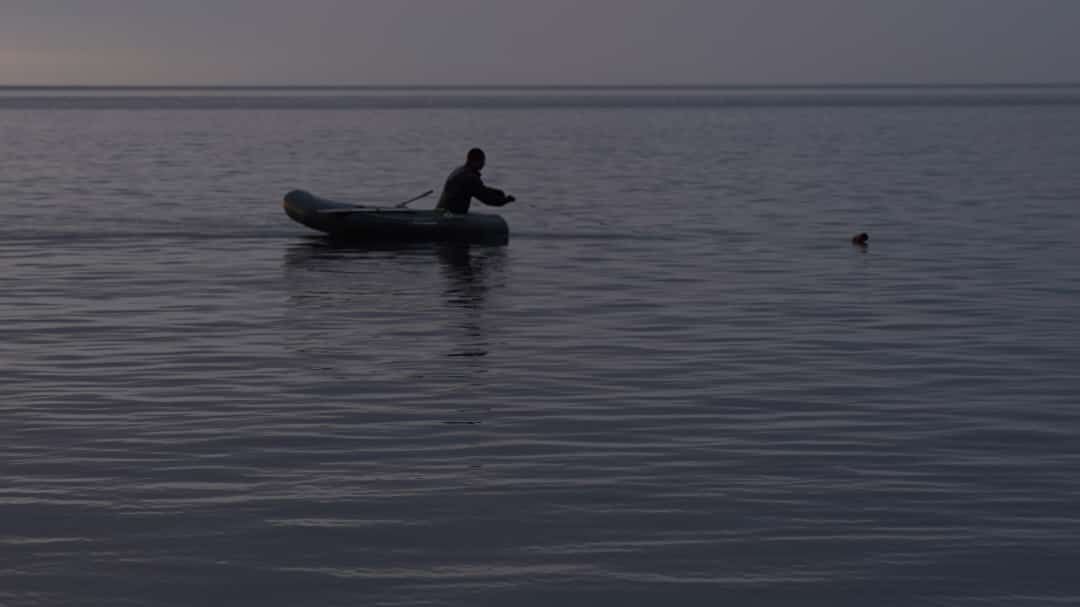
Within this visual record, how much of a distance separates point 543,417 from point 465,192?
1564 centimetres

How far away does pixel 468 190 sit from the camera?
1156 inches

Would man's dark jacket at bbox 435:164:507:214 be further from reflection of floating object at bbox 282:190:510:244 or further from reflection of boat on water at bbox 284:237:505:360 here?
reflection of boat on water at bbox 284:237:505:360

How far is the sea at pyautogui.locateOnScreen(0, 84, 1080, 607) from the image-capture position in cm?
966

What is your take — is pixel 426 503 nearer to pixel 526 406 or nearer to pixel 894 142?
pixel 526 406

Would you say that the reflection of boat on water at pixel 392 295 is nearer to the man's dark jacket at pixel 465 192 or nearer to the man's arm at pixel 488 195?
the man's dark jacket at pixel 465 192

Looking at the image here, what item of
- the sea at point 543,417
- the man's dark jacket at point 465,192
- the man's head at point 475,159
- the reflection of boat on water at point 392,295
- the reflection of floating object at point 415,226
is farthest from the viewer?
the reflection of floating object at point 415,226

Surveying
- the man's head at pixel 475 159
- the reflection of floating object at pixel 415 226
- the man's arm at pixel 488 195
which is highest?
the man's head at pixel 475 159

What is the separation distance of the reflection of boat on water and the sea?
9 centimetres

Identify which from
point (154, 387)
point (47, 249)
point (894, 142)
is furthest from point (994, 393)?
point (894, 142)

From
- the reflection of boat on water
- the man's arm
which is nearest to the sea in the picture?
the reflection of boat on water

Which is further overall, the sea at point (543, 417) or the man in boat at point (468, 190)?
the man in boat at point (468, 190)

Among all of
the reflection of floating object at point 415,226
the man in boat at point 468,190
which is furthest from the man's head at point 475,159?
the reflection of floating object at point 415,226

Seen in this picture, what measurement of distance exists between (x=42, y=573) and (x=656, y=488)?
4.02 metres

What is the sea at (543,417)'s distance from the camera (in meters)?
9.66
